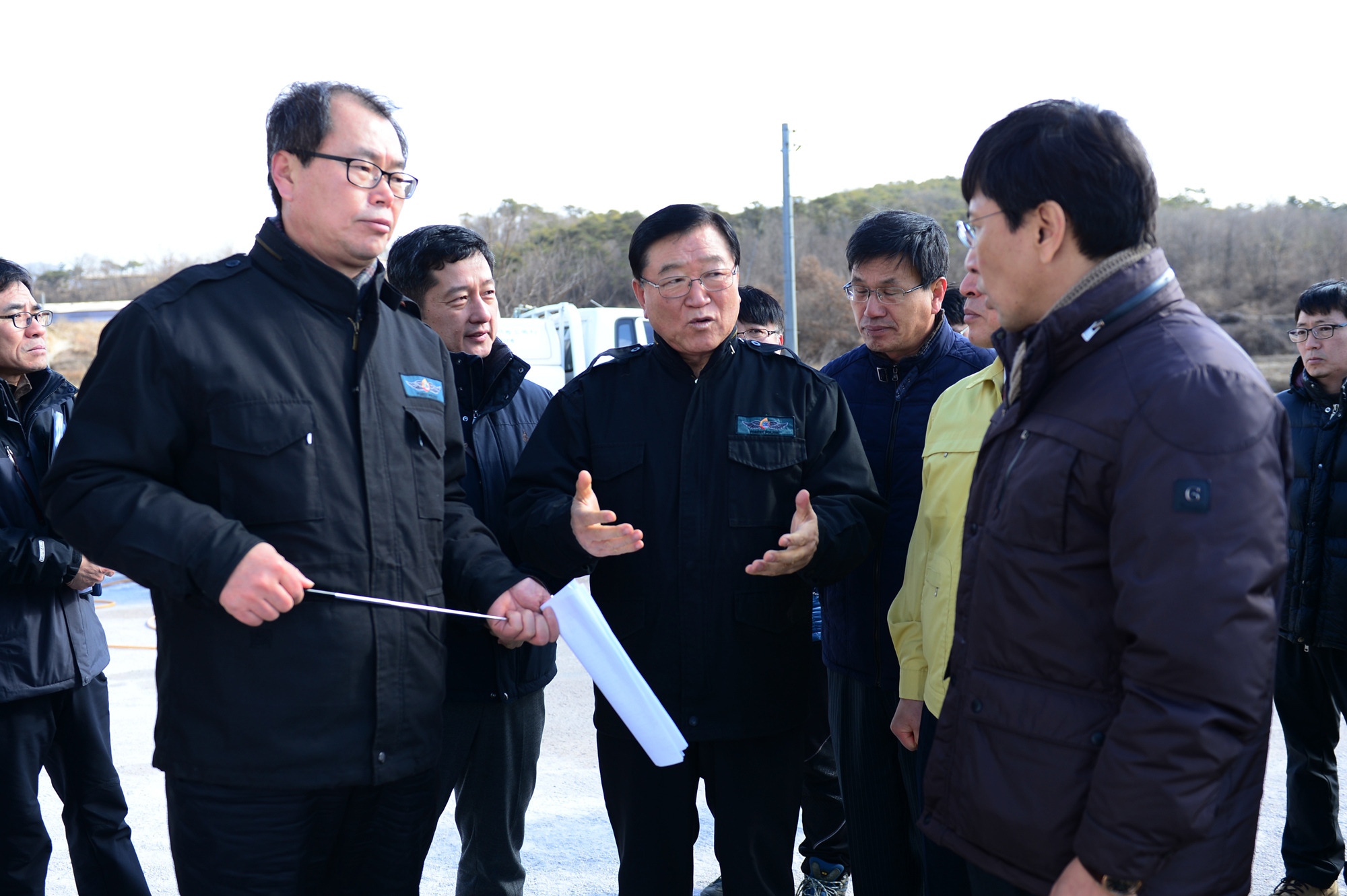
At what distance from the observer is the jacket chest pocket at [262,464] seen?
2.01 m

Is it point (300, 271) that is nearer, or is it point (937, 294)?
point (300, 271)

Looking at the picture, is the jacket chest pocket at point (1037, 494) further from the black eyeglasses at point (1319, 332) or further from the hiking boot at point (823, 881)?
the black eyeglasses at point (1319, 332)

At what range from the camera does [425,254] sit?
327 cm

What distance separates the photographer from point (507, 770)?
10.3ft

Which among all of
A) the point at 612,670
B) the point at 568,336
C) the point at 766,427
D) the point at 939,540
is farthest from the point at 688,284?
the point at 568,336

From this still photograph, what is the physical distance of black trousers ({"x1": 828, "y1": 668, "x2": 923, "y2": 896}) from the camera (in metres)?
2.89

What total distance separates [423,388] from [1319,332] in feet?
12.4

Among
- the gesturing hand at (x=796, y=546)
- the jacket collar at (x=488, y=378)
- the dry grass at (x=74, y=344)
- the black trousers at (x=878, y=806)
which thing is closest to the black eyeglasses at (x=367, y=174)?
the jacket collar at (x=488, y=378)

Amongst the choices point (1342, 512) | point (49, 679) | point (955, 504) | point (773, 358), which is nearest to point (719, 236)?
point (773, 358)

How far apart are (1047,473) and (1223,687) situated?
0.42 meters

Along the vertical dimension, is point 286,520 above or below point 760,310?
below

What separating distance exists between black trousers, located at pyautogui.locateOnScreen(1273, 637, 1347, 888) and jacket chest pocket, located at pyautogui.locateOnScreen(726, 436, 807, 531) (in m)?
2.15

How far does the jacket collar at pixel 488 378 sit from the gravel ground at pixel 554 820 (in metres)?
1.90

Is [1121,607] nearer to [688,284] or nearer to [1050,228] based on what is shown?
[1050,228]
